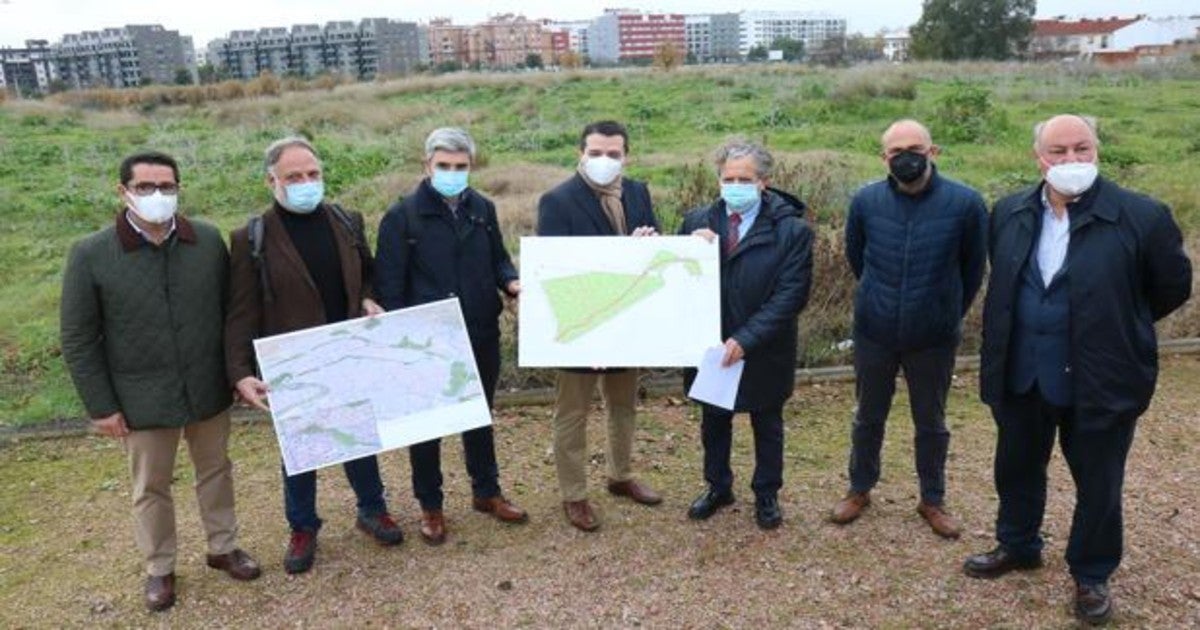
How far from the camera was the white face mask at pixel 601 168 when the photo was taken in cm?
423

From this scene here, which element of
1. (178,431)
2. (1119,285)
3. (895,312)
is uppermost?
(1119,285)

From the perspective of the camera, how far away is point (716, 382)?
4.29 meters

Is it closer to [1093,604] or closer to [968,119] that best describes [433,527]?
[1093,604]

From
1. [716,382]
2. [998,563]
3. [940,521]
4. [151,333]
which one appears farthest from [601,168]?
[998,563]

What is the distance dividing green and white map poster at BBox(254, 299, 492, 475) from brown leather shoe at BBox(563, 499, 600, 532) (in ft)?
2.38

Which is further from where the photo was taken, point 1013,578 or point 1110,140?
point 1110,140

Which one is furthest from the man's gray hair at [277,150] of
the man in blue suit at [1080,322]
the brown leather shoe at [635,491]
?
the man in blue suit at [1080,322]

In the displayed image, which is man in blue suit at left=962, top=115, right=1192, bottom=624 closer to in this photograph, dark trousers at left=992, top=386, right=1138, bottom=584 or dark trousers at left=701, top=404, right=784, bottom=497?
dark trousers at left=992, top=386, right=1138, bottom=584

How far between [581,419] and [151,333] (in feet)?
6.47

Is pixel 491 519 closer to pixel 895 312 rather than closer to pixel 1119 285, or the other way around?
pixel 895 312

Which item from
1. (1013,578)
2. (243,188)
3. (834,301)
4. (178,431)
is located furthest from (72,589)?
(243,188)

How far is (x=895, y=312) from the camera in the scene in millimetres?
4117

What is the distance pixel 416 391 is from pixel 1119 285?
291cm

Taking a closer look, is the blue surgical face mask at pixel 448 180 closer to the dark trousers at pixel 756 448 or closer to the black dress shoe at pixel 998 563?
the dark trousers at pixel 756 448
